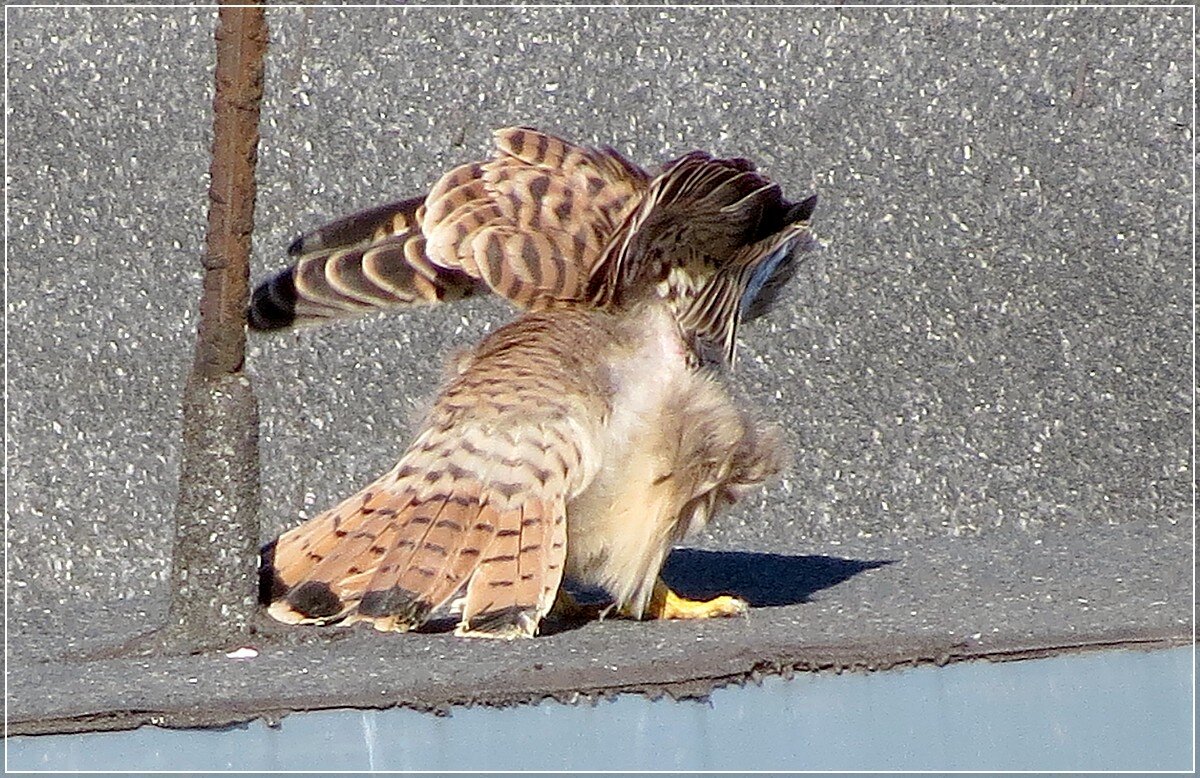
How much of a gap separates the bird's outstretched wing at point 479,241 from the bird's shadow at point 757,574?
0.47 meters

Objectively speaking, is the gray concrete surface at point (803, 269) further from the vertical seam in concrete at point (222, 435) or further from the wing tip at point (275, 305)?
the vertical seam in concrete at point (222, 435)

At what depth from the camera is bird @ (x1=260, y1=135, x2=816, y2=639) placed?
1884mm

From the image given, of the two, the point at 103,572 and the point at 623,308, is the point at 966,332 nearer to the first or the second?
the point at 623,308

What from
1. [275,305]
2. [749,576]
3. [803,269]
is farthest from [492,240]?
[803,269]

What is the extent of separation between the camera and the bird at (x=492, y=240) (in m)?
2.13

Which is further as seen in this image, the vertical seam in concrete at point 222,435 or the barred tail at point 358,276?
the barred tail at point 358,276

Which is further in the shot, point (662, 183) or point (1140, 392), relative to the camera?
point (1140, 392)

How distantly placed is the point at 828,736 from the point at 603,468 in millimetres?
539

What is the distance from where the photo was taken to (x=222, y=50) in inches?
72.1

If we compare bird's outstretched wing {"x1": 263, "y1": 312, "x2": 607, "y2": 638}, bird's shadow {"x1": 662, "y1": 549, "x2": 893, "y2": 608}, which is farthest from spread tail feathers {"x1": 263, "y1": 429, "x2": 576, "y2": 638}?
bird's shadow {"x1": 662, "y1": 549, "x2": 893, "y2": 608}

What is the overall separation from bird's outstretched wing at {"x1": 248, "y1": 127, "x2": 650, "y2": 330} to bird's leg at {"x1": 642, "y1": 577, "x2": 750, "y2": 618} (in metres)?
0.39

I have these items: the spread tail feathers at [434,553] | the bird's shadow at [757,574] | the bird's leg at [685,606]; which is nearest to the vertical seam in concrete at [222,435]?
the spread tail feathers at [434,553]

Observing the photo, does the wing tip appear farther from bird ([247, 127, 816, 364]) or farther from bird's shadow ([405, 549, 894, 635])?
bird's shadow ([405, 549, 894, 635])

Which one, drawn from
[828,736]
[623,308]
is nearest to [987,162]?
[623,308]
